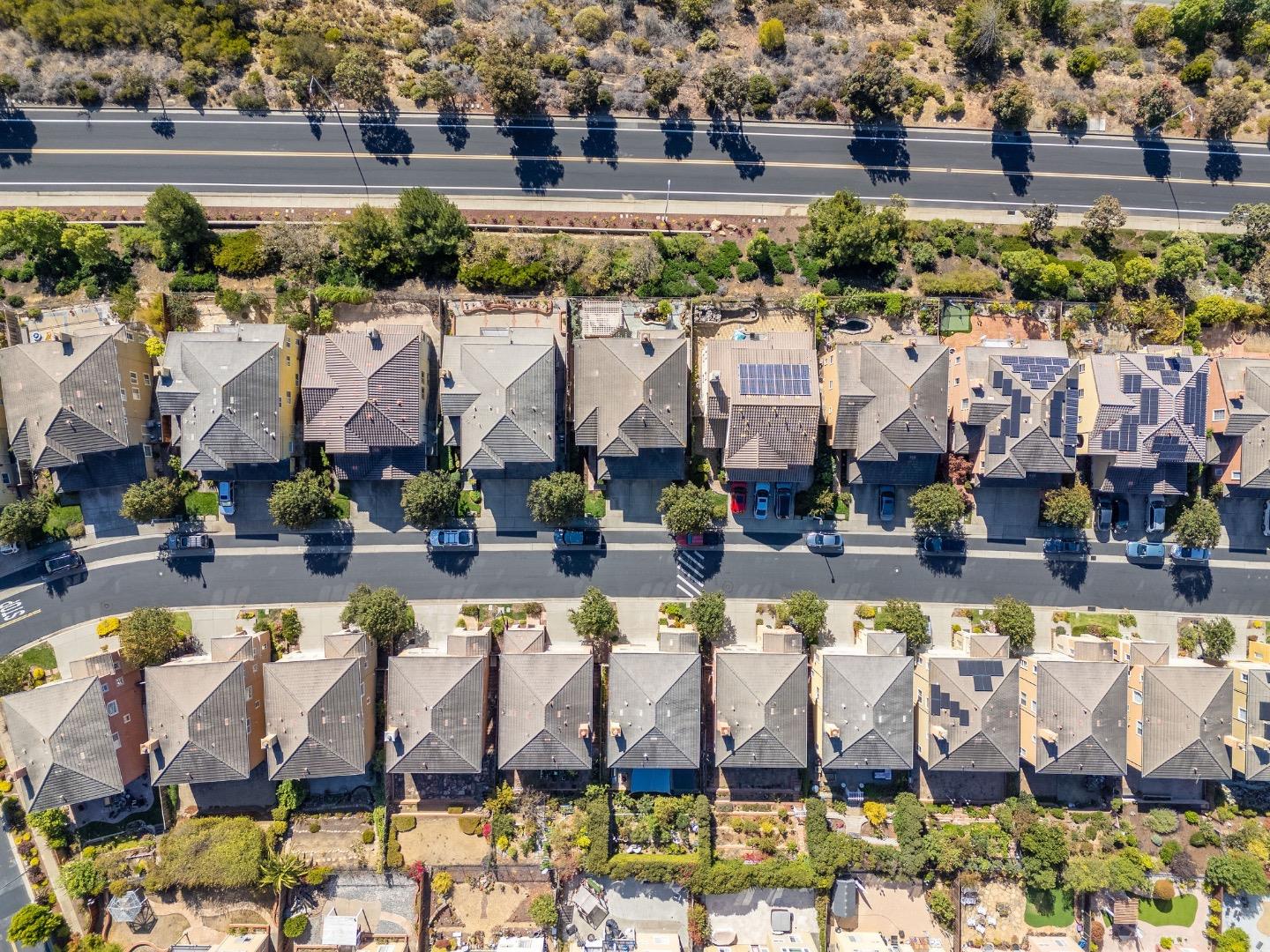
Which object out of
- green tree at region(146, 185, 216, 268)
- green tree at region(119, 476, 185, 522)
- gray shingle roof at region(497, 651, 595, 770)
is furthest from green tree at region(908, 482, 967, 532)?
green tree at region(146, 185, 216, 268)

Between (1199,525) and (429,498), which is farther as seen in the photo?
(1199,525)

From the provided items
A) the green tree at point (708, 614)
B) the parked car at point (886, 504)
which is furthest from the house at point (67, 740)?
the parked car at point (886, 504)

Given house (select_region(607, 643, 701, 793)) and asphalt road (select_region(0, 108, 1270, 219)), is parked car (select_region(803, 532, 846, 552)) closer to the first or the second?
house (select_region(607, 643, 701, 793))

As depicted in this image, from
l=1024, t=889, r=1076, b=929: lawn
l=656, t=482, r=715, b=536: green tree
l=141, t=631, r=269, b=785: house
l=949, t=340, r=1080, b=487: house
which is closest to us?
l=141, t=631, r=269, b=785: house

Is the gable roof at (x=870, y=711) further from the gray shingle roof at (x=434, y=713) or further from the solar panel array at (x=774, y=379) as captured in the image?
the gray shingle roof at (x=434, y=713)

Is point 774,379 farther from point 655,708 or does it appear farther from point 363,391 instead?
point 363,391

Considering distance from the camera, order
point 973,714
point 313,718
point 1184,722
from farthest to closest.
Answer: point 1184,722
point 973,714
point 313,718

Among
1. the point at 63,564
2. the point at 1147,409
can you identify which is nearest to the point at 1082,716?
the point at 1147,409
